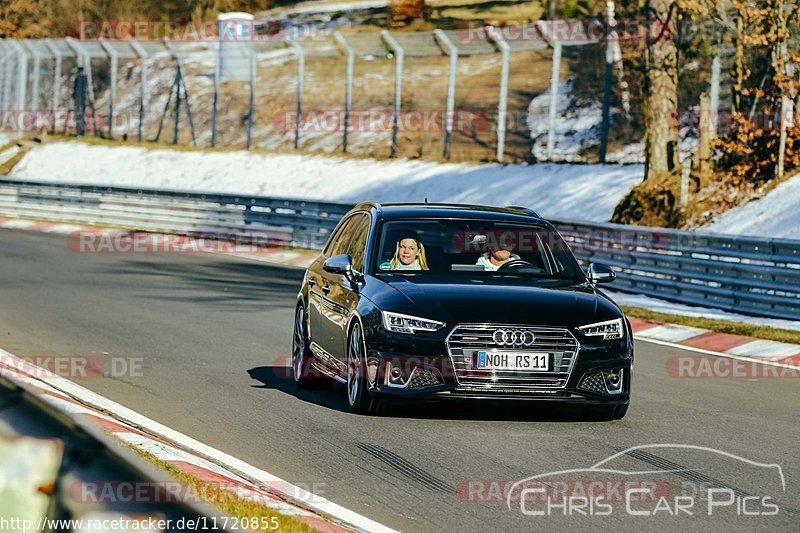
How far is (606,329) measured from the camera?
938 centimetres

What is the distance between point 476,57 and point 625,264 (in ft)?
108

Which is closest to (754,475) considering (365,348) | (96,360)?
(365,348)

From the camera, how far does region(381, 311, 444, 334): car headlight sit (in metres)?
9.17

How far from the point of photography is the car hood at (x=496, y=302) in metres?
9.19

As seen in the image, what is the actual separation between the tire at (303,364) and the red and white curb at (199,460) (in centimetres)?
170

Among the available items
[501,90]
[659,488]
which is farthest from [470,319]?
[501,90]

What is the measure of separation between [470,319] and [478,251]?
143cm

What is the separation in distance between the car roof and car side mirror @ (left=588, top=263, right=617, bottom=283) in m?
0.71

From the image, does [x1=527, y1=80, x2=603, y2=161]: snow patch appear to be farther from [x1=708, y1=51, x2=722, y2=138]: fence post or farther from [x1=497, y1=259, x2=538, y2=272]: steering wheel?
[x1=497, y1=259, x2=538, y2=272]: steering wheel

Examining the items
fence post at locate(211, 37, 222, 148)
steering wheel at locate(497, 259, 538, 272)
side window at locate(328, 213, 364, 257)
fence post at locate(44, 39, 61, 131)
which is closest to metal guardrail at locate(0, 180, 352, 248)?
fence post at locate(211, 37, 222, 148)

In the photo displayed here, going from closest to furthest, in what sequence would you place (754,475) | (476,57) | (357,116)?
(754,475), (357,116), (476,57)

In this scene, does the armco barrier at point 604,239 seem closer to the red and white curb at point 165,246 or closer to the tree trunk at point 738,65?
the red and white curb at point 165,246

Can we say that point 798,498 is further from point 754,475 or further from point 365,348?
point 365,348

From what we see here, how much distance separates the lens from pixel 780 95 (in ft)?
84.6
